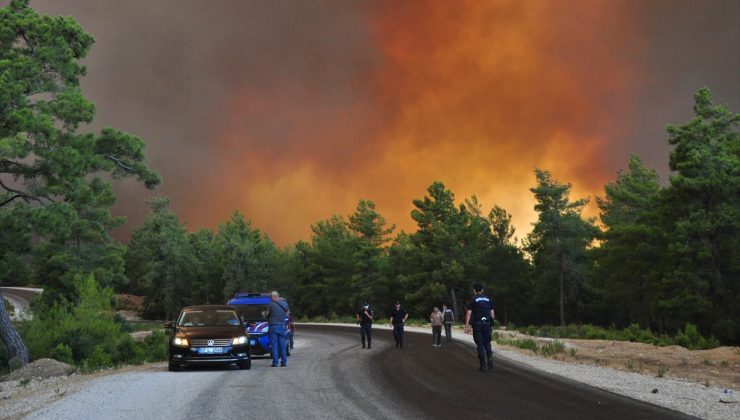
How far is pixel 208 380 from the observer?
1359 centimetres

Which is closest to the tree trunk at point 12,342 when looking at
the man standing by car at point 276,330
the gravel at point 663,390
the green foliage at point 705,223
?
the man standing by car at point 276,330

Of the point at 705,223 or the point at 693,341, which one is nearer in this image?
the point at 693,341

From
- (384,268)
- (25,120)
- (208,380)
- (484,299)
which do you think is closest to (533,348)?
(484,299)

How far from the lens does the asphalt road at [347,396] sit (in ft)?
30.2

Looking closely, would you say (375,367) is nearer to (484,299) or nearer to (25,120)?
(484,299)

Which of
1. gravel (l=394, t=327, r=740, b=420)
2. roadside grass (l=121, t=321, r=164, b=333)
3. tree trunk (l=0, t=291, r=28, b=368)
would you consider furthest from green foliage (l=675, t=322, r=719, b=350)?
roadside grass (l=121, t=321, r=164, b=333)

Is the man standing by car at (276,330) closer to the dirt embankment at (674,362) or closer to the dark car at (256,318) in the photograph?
the dark car at (256,318)

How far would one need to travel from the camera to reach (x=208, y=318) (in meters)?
17.2

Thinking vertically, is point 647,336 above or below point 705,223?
below

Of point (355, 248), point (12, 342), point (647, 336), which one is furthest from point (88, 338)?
point (355, 248)

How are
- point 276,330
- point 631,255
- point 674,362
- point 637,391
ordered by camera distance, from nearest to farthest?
1. point 637,391
2. point 276,330
3. point 674,362
4. point 631,255

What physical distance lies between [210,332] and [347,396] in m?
6.36

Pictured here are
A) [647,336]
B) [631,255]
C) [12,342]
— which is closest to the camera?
[12,342]

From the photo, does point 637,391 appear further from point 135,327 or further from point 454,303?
point 454,303
